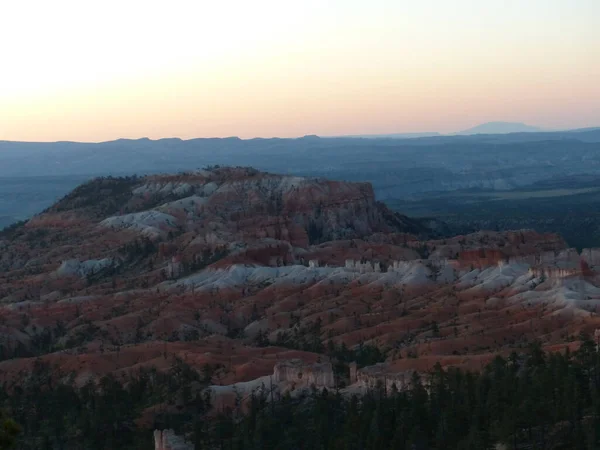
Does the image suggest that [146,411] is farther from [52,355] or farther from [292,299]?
[292,299]

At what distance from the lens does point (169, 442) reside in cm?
4519

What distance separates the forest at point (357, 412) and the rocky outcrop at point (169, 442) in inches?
19.7

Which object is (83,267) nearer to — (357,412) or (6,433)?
(357,412)

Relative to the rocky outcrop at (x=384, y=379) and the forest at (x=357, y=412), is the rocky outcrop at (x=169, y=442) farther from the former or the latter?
the rocky outcrop at (x=384, y=379)

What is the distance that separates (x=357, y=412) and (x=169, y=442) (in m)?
7.20

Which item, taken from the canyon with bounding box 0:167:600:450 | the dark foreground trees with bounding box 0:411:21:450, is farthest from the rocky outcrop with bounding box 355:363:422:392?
the dark foreground trees with bounding box 0:411:21:450

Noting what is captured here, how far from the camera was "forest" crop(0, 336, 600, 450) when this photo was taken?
130 ft

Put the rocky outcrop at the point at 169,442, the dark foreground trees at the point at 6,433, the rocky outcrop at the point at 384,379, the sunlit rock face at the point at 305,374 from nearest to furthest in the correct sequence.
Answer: the dark foreground trees at the point at 6,433 < the rocky outcrop at the point at 169,442 < the rocky outcrop at the point at 384,379 < the sunlit rock face at the point at 305,374

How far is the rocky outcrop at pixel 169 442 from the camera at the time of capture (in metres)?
44.8

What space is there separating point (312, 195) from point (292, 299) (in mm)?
41012

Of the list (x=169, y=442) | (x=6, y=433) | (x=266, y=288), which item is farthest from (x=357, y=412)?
(x=266, y=288)

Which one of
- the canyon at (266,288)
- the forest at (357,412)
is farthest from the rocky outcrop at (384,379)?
the forest at (357,412)

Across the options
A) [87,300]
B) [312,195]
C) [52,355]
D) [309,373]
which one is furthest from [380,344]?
[312,195]

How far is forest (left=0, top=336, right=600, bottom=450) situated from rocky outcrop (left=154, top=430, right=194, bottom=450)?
0.50 meters
